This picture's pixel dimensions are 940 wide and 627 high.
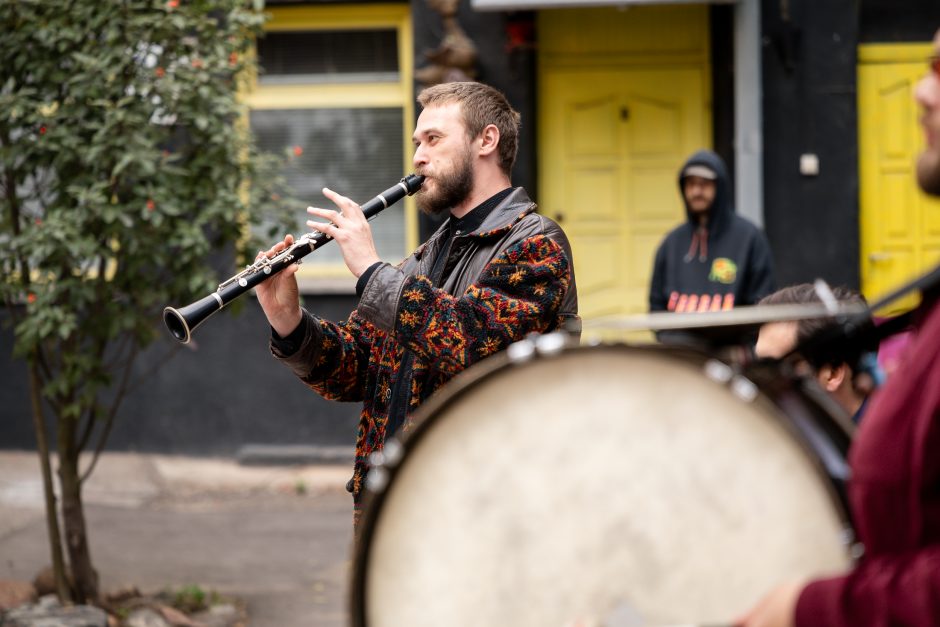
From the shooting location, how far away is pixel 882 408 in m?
1.60

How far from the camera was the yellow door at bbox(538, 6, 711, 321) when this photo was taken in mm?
8234

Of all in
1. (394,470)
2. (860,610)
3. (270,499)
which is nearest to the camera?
(860,610)

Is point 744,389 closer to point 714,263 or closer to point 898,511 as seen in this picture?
point 898,511

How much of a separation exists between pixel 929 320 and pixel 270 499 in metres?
6.55

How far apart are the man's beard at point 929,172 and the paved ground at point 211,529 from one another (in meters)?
3.86

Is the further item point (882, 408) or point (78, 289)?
point (78, 289)

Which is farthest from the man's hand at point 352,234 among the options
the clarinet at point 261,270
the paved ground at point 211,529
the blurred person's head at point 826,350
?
the paved ground at point 211,529

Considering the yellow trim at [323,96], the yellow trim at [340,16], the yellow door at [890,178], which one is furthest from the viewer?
the yellow trim at [323,96]

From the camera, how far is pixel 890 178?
26.7 feet

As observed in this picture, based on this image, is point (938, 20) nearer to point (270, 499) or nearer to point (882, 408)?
point (270, 499)

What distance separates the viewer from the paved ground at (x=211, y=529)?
6.02 m

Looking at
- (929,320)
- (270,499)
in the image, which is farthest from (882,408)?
(270,499)

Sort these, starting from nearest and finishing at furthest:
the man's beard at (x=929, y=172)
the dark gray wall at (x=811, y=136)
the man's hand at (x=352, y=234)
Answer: the man's beard at (x=929, y=172) → the man's hand at (x=352, y=234) → the dark gray wall at (x=811, y=136)

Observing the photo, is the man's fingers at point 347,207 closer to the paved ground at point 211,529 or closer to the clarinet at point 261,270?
the clarinet at point 261,270
